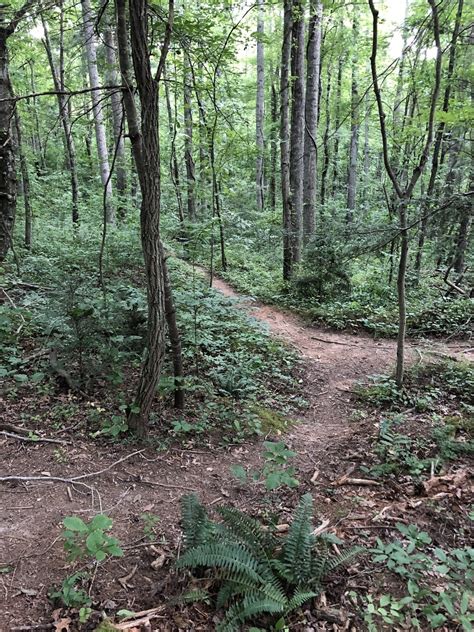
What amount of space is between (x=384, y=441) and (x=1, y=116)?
7.20 meters

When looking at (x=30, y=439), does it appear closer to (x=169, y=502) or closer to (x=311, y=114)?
(x=169, y=502)

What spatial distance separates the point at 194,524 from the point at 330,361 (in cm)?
530

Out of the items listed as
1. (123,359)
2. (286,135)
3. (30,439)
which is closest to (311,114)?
(286,135)

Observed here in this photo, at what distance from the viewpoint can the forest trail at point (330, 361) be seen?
528cm

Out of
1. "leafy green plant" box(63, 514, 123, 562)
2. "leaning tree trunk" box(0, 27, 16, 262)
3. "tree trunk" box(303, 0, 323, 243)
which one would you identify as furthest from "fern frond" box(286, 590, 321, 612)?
"tree trunk" box(303, 0, 323, 243)

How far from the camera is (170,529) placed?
10.4ft

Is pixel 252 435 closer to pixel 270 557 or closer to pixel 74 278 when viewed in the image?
pixel 270 557

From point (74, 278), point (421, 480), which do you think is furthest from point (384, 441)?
point (74, 278)

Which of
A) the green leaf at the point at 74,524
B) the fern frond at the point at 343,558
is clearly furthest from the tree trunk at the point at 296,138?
the green leaf at the point at 74,524

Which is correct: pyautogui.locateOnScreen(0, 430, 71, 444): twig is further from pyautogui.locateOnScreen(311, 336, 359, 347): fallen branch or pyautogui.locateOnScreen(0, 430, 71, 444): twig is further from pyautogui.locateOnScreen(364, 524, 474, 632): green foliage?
pyautogui.locateOnScreen(311, 336, 359, 347): fallen branch

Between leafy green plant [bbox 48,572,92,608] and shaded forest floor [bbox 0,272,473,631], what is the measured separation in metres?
0.05

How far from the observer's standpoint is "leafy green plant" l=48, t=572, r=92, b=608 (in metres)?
2.40

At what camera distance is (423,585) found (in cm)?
260

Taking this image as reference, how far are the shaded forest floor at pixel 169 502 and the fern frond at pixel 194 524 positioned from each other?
214 millimetres
